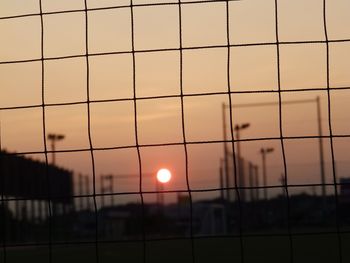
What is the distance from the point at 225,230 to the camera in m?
53.1

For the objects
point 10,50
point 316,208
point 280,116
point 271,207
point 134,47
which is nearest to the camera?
point 280,116

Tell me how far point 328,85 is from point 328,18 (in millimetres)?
566

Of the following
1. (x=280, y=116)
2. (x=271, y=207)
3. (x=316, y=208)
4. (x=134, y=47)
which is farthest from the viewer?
(x=316, y=208)

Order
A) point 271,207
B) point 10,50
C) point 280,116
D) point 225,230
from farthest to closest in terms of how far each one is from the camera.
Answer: point 225,230 → point 271,207 → point 10,50 → point 280,116

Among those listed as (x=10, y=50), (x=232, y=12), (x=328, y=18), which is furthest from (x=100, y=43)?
(x=328, y=18)

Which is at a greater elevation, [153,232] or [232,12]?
[232,12]

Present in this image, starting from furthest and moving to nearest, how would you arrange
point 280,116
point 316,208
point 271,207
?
point 316,208 → point 271,207 → point 280,116

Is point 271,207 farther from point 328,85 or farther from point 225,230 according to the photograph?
point 328,85

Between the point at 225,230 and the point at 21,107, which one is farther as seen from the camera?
the point at 225,230

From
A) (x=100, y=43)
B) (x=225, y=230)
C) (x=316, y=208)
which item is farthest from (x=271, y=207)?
(x=100, y=43)

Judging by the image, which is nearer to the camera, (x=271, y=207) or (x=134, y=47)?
(x=134, y=47)

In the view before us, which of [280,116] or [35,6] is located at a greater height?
[35,6]

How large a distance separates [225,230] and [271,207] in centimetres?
922

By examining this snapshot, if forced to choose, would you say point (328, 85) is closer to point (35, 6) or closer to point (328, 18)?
point (328, 18)
